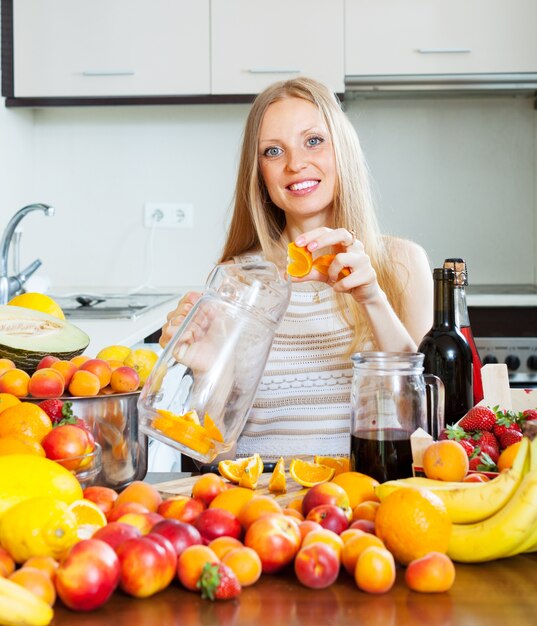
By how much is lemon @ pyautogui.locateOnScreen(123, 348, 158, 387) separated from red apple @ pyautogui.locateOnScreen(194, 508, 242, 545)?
0.35m

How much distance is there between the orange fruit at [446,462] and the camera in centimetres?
82

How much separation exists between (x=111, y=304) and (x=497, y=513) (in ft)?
7.02

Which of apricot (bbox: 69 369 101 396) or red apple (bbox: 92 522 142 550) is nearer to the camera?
red apple (bbox: 92 522 142 550)

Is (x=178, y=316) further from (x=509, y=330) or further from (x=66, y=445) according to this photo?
(x=509, y=330)

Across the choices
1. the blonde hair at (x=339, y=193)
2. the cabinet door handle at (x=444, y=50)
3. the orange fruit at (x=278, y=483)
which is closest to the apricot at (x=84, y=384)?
the orange fruit at (x=278, y=483)

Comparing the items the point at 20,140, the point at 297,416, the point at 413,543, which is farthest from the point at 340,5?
the point at 413,543

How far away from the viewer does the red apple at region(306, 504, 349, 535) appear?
0.73 m

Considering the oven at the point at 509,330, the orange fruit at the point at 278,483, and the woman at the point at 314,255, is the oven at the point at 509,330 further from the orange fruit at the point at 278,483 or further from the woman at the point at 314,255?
the orange fruit at the point at 278,483

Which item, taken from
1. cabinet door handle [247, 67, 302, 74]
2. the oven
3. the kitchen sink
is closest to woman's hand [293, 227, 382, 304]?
the kitchen sink

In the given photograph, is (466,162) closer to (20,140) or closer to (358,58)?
(358,58)

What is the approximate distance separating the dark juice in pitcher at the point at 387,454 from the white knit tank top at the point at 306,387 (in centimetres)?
62

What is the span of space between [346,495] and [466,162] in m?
2.58

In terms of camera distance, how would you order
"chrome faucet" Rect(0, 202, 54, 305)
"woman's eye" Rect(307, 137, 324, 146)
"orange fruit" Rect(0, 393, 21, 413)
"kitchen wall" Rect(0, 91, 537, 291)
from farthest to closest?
"kitchen wall" Rect(0, 91, 537, 291)
"chrome faucet" Rect(0, 202, 54, 305)
"woman's eye" Rect(307, 137, 324, 146)
"orange fruit" Rect(0, 393, 21, 413)

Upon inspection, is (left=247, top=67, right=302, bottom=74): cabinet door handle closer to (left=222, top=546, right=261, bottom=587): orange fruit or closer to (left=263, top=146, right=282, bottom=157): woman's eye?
(left=263, top=146, right=282, bottom=157): woman's eye
